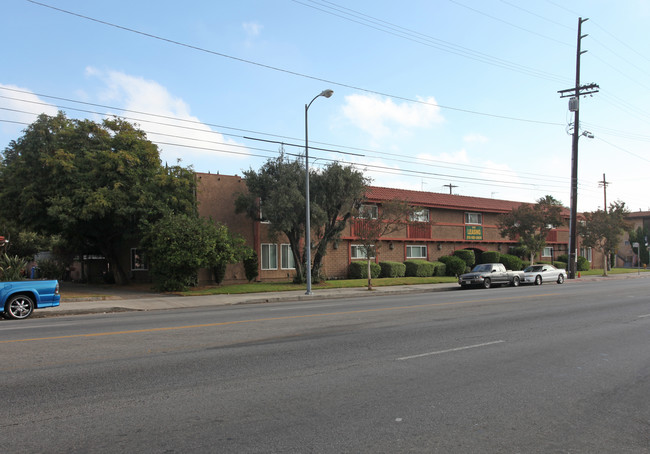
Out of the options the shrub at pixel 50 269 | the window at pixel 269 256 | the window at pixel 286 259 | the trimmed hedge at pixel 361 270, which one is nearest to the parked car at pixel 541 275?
the trimmed hedge at pixel 361 270

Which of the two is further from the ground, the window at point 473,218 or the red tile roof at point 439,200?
the red tile roof at point 439,200

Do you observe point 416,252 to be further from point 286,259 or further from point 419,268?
point 286,259

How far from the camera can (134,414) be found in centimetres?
519

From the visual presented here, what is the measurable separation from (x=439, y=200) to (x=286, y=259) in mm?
15244

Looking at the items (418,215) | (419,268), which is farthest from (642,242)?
(418,215)

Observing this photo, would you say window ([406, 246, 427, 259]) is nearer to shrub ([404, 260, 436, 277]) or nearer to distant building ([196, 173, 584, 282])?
distant building ([196, 173, 584, 282])

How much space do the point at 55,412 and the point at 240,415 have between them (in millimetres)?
2038

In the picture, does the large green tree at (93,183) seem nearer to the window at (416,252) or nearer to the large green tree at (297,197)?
the large green tree at (297,197)

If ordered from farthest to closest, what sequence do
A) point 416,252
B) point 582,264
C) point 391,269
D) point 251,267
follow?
point 582,264 < point 416,252 < point 391,269 < point 251,267

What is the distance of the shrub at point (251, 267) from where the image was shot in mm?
28688

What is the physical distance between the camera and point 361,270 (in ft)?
108

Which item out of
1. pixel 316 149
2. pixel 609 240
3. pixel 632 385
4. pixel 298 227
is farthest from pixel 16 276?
pixel 609 240

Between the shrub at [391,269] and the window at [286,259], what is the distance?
6.73 metres

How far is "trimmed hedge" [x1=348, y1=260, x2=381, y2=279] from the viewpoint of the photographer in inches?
1302
